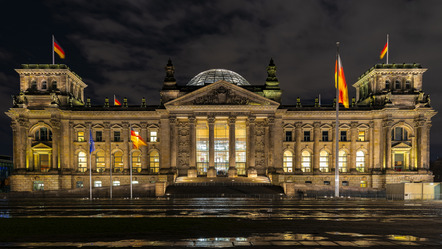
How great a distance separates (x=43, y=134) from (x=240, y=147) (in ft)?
132

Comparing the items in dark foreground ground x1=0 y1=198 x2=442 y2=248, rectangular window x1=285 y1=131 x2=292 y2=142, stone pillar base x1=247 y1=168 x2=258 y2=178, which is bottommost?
stone pillar base x1=247 y1=168 x2=258 y2=178

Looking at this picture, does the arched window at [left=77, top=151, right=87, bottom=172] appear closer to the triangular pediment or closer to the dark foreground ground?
the triangular pediment

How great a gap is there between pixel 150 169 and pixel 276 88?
31018 mm

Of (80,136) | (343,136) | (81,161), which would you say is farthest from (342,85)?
(81,161)

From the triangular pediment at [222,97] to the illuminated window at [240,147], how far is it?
710cm

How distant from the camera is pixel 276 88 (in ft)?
210

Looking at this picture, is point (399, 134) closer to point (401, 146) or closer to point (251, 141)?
point (401, 146)

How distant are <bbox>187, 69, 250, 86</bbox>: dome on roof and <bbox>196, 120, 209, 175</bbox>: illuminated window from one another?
12.2 metres

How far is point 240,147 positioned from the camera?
65.2 meters

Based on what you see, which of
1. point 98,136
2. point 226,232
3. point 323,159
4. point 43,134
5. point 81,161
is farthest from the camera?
point 323,159

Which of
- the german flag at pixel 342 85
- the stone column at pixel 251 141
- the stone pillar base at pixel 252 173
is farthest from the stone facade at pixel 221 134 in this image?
the german flag at pixel 342 85

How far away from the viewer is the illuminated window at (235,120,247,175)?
6481cm

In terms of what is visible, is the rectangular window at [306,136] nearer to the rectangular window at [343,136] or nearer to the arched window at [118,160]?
the rectangular window at [343,136]

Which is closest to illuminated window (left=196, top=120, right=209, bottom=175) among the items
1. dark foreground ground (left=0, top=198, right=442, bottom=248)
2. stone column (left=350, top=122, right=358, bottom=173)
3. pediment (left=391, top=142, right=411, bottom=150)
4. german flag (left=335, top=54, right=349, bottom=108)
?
stone column (left=350, top=122, right=358, bottom=173)
